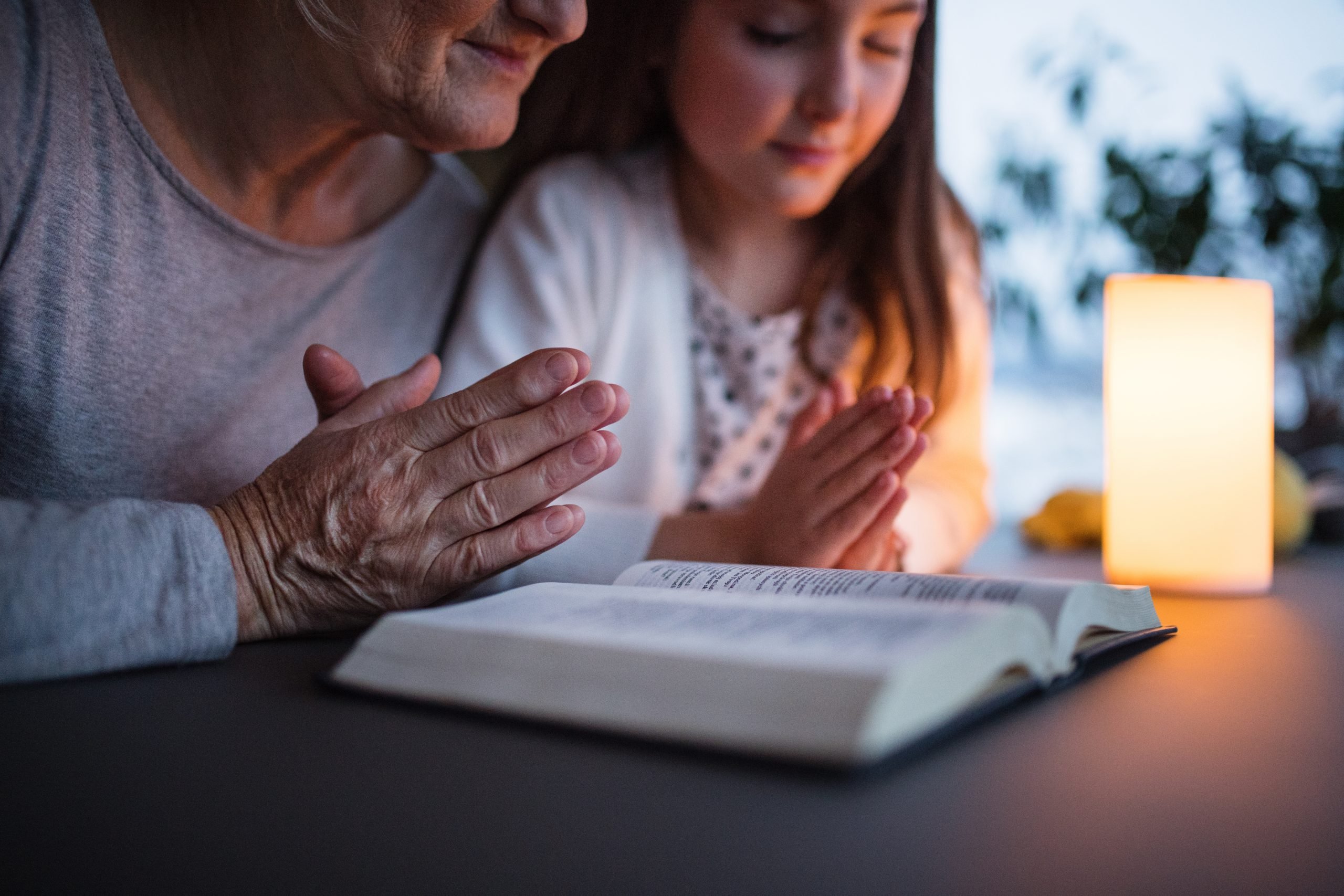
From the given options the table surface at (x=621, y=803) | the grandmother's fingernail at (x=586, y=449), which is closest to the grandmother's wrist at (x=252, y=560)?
the table surface at (x=621, y=803)

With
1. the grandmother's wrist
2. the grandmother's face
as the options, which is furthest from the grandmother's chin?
the grandmother's wrist

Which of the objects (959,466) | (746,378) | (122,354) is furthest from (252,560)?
(959,466)

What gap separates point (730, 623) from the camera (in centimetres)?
50

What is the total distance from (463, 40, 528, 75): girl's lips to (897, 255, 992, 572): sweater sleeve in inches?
25.7

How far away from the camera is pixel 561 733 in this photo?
0.46 metres

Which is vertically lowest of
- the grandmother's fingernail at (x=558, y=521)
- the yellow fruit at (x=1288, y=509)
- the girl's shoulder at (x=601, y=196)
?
the yellow fruit at (x=1288, y=509)

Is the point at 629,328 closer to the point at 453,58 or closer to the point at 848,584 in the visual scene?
the point at 453,58

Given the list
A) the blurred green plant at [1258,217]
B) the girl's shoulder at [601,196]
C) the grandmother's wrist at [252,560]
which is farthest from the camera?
the blurred green plant at [1258,217]

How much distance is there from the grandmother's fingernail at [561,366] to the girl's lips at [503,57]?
1.28 ft

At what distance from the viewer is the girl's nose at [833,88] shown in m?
1.09

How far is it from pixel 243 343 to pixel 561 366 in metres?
0.49

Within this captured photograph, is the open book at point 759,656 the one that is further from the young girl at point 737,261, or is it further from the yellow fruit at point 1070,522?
the yellow fruit at point 1070,522

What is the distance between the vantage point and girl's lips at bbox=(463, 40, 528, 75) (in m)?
0.92

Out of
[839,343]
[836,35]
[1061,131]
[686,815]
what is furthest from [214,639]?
Answer: [1061,131]
